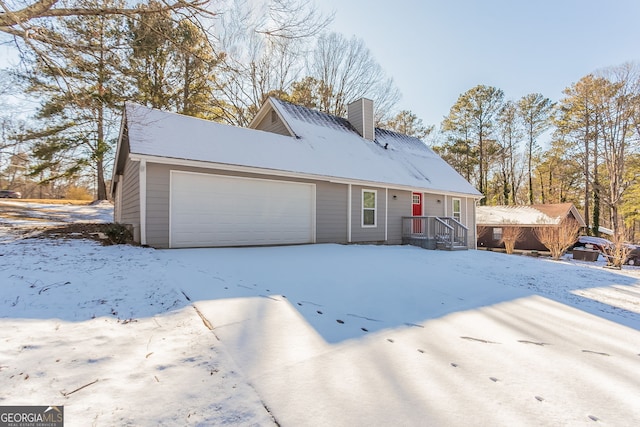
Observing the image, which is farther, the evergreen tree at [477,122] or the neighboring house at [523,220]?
the evergreen tree at [477,122]

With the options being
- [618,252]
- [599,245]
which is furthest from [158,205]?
[599,245]

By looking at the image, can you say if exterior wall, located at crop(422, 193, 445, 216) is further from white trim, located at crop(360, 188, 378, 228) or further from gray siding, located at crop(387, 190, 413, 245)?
white trim, located at crop(360, 188, 378, 228)

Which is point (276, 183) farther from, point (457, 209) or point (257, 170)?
point (457, 209)

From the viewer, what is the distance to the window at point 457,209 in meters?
14.7

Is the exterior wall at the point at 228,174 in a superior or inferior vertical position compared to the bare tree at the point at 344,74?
inferior

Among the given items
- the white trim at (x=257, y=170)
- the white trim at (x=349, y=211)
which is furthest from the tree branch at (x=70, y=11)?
the white trim at (x=349, y=211)

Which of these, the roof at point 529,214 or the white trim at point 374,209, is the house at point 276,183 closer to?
the white trim at point 374,209

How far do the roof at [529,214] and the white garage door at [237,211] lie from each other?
1872 centimetres

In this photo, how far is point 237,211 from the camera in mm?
8562

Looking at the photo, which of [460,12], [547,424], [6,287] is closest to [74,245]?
[6,287]

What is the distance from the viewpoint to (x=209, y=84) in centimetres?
1797

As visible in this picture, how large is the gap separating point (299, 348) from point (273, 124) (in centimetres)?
1186

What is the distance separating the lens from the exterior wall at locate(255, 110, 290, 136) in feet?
41.2

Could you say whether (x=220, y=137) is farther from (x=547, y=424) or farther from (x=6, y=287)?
(x=547, y=424)
